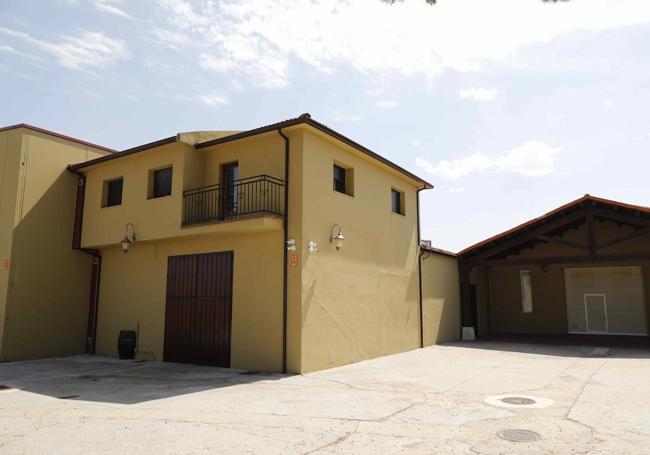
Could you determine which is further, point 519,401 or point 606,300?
point 606,300

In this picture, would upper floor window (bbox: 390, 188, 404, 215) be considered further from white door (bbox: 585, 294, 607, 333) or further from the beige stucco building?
white door (bbox: 585, 294, 607, 333)

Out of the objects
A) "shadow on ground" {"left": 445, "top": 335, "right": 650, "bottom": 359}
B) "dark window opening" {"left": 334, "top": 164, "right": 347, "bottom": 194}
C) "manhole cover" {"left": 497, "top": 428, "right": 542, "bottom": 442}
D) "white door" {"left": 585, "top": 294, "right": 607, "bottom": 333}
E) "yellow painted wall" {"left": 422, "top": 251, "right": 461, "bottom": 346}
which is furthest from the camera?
"white door" {"left": 585, "top": 294, "right": 607, "bottom": 333}

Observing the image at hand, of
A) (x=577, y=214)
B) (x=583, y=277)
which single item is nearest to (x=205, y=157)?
(x=577, y=214)

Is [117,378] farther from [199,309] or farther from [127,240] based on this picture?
[127,240]

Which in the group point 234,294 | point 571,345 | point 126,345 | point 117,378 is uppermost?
point 234,294

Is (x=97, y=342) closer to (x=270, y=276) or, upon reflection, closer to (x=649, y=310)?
(x=270, y=276)

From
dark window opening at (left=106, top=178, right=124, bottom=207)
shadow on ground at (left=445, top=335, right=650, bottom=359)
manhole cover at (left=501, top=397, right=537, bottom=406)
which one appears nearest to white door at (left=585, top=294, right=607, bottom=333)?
shadow on ground at (left=445, top=335, right=650, bottom=359)

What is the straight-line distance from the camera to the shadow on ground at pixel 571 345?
47.5 feet

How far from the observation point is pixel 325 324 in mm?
11773

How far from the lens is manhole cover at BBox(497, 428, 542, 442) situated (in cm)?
583

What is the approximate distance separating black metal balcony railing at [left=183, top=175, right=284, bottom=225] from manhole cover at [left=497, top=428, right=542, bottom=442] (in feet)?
22.5

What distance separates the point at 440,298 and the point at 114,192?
38.8 feet

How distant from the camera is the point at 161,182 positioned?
13891mm

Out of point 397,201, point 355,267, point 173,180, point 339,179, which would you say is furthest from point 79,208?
point 397,201
